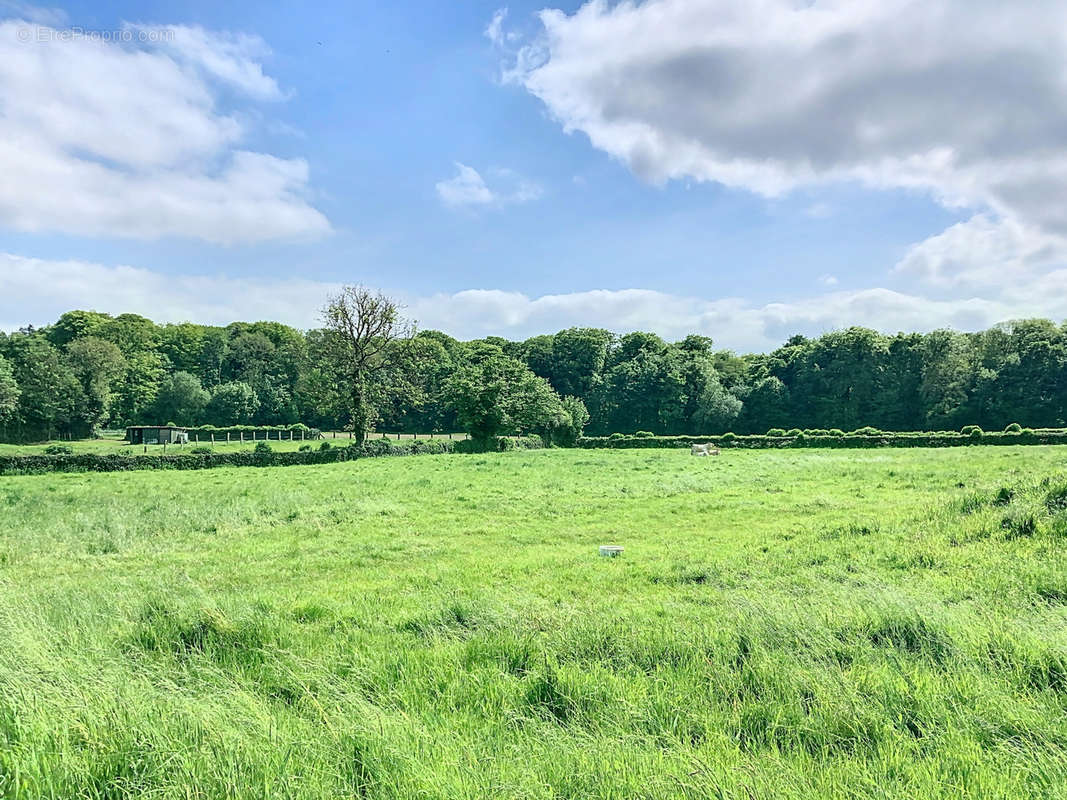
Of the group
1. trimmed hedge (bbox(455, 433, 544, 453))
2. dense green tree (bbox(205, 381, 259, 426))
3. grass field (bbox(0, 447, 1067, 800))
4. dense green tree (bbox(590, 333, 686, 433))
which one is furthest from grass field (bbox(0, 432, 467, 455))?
dense green tree (bbox(590, 333, 686, 433))

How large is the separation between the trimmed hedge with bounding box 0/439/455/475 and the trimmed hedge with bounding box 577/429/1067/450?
25.0 metres

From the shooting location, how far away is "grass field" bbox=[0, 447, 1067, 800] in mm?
3057

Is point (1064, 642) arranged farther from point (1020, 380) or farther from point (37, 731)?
point (1020, 380)

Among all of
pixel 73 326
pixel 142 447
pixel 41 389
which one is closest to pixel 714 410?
pixel 142 447

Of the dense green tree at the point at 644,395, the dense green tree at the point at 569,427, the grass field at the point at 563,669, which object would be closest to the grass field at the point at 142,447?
the dense green tree at the point at 569,427

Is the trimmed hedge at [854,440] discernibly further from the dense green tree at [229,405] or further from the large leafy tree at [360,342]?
the dense green tree at [229,405]

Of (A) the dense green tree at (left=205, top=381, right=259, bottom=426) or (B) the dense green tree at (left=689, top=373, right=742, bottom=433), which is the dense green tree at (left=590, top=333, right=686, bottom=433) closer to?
(B) the dense green tree at (left=689, top=373, right=742, bottom=433)

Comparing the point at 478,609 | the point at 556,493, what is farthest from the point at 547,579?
the point at 556,493

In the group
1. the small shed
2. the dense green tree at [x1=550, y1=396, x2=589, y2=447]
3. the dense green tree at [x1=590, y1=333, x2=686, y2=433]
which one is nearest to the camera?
the dense green tree at [x1=550, y1=396, x2=589, y2=447]

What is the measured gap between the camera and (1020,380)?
196ft

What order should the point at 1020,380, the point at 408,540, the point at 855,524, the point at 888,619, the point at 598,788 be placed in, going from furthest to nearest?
the point at 1020,380
the point at 408,540
the point at 855,524
the point at 888,619
the point at 598,788

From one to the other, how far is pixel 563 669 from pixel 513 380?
155 ft

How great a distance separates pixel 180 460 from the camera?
3297 centimetres

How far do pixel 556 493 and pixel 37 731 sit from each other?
16.8m
